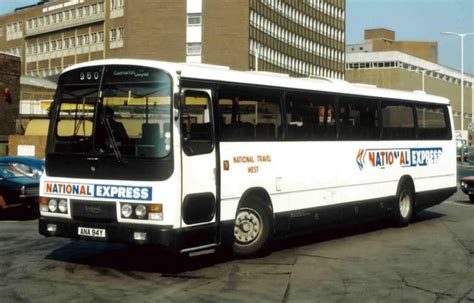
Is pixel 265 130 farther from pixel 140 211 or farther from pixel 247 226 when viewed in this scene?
pixel 140 211

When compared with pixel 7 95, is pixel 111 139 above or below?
below

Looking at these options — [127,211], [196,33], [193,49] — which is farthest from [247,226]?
[196,33]

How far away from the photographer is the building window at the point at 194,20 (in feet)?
272

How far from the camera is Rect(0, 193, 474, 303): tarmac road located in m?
8.12

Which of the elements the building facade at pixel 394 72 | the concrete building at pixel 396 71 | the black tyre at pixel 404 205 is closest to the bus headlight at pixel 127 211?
the black tyre at pixel 404 205

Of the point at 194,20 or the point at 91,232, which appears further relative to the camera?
the point at 194,20

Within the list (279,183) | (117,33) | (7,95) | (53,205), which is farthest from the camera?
(117,33)

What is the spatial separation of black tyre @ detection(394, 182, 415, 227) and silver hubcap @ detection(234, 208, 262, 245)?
193 inches

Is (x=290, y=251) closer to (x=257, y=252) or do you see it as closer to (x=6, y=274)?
(x=257, y=252)

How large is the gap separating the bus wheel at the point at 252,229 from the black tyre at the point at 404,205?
15.7 feet

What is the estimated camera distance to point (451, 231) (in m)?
14.4

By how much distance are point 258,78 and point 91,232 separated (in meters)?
3.58

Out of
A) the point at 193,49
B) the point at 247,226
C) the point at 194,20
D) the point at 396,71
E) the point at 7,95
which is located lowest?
the point at 247,226

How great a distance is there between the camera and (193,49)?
82.6m
